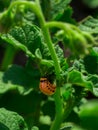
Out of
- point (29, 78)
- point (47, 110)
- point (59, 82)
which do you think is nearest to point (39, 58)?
point (59, 82)

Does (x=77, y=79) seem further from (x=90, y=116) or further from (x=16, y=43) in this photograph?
(x=90, y=116)

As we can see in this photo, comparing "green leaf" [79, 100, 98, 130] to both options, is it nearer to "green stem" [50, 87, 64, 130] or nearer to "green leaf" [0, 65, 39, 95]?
"green leaf" [0, 65, 39, 95]

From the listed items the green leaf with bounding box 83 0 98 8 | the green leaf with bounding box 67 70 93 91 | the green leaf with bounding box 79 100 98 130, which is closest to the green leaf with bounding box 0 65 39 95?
the green leaf with bounding box 67 70 93 91

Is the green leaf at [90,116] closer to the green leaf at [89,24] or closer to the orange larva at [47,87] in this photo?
the green leaf at [89,24]

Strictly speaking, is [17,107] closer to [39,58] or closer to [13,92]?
[13,92]

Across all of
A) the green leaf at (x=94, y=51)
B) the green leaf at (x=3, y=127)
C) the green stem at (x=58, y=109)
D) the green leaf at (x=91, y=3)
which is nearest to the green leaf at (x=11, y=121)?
the green leaf at (x=3, y=127)
